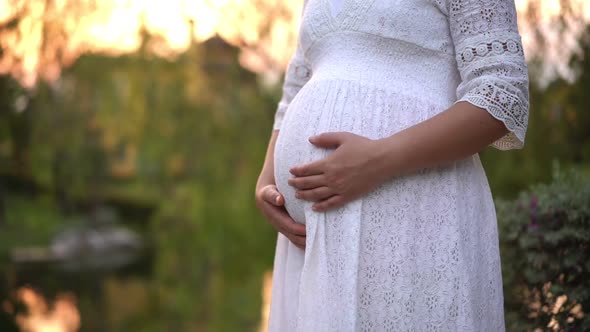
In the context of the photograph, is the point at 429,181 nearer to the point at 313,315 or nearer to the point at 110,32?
the point at 313,315

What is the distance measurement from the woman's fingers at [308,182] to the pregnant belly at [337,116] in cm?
3

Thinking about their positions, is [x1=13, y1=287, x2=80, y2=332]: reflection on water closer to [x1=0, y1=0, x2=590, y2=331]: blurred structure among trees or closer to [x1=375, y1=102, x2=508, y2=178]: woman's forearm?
[x1=0, y1=0, x2=590, y2=331]: blurred structure among trees

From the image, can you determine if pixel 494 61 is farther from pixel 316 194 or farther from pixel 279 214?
pixel 279 214

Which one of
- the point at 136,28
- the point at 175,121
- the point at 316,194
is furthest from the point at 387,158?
the point at 175,121

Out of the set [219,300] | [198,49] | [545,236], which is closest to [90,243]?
[219,300]

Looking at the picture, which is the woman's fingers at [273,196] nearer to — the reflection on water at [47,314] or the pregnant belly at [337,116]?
the pregnant belly at [337,116]

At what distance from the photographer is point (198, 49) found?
6270mm

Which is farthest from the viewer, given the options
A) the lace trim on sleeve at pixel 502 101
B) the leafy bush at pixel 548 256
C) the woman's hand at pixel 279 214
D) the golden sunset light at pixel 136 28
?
the golden sunset light at pixel 136 28

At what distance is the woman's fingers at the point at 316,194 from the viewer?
1231 millimetres

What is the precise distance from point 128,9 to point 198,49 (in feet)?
2.33

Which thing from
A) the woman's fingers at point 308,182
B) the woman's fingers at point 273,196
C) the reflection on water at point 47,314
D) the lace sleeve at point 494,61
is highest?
the lace sleeve at point 494,61

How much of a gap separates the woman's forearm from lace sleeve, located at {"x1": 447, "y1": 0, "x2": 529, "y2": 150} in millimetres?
24

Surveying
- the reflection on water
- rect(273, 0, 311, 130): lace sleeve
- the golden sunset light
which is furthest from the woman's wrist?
the reflection on water

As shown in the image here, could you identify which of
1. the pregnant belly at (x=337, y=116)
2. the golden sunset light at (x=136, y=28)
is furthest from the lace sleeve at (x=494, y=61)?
the golden sunset light at (x=136, y=28)
